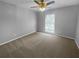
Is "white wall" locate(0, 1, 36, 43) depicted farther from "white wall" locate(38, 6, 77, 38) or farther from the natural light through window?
"white wall" locate(38, 6, 77, 38)

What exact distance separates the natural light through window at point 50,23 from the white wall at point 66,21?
356mm

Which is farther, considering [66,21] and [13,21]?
[66,21]

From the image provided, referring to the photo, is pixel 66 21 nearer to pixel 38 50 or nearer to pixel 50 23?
pixel 50 23

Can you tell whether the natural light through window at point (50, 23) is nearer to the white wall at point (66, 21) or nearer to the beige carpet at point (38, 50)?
the white wall at point (66, 21)

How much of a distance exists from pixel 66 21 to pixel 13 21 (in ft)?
11.4

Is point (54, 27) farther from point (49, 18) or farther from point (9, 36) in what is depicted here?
point (9, 36)

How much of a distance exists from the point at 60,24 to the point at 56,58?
3.36m

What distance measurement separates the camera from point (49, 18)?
5973mm

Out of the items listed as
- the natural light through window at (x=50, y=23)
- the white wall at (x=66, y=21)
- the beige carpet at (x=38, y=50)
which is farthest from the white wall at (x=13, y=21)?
the white wall at (x=66, y=21)

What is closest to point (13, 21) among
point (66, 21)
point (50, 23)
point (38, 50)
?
point (38, 50)

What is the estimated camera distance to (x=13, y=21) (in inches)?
158

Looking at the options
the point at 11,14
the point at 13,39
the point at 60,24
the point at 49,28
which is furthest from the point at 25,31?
the point at 60,24

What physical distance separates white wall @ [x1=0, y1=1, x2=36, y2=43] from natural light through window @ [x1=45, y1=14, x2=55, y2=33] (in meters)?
1.50

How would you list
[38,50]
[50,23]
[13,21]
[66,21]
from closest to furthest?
[38,50] < [13,21] < [66,21] < [50,23]
